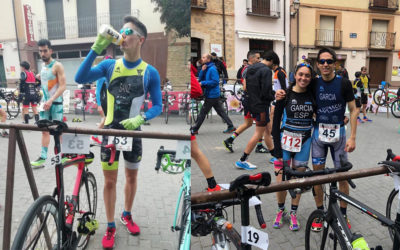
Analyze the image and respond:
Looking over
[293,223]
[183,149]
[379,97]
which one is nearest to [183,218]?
[183,149]

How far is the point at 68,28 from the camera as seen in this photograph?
99cm

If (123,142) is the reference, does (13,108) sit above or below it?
above

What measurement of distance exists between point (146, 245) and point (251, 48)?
2.99 feet

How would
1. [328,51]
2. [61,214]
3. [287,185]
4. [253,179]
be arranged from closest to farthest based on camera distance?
[253,179], [287,185], [61,214], [328,51]

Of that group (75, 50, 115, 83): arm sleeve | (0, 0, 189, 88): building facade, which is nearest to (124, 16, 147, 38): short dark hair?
(0, 0, 189, 88): building facade

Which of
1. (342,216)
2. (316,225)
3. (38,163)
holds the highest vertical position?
(38,163)

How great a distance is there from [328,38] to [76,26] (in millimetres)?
929

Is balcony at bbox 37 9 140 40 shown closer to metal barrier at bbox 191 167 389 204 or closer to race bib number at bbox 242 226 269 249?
metal barrier at bbox 191 167 389 204

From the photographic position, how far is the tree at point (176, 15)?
0.80m

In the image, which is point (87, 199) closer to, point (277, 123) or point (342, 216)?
point (277, 123)

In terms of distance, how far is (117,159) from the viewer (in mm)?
1152

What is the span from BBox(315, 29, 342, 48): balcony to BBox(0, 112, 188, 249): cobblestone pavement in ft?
2.14

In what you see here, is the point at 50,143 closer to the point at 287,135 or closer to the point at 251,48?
the point at 251,48

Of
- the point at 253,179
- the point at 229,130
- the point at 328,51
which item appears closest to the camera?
the point at 253,179
